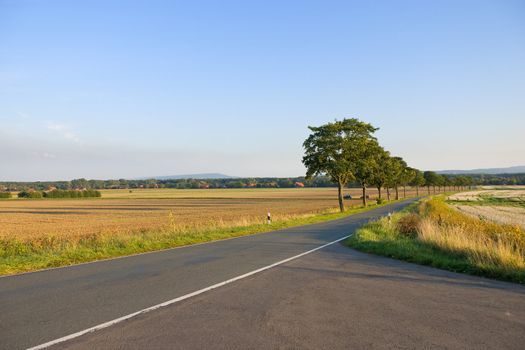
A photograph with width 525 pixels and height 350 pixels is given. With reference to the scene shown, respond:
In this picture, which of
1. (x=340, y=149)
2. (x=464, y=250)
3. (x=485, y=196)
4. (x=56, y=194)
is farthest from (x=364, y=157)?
(x=56, y=194)

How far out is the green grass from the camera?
11.1m

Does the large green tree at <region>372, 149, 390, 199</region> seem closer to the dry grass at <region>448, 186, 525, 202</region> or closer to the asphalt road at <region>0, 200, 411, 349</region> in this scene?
the dry grass at <region>448, 186, 525, 202</region>

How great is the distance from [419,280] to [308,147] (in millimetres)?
29226

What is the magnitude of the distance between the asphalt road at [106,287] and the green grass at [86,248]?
0.95 m

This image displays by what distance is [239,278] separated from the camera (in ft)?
28.7

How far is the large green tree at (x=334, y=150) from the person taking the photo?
36.5m

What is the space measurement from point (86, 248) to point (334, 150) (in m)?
26.7

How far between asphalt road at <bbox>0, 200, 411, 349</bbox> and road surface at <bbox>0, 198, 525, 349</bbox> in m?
0.02

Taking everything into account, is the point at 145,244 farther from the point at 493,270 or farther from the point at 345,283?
the point at 493,270

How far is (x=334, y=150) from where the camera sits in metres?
36.7

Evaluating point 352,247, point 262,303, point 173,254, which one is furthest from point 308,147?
point 262,303

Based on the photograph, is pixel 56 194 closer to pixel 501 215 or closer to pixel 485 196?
pixel 501 215

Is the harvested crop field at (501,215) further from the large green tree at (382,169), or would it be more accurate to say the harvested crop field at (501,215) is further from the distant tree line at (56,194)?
the distant tree line at (56,194)

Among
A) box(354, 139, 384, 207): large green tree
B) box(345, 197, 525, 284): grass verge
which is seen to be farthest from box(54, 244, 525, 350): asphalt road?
box(354, 139, 384, 207): large green tree
